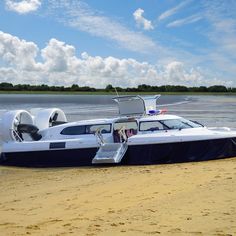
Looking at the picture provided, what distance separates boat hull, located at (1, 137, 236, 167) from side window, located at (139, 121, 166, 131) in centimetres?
73

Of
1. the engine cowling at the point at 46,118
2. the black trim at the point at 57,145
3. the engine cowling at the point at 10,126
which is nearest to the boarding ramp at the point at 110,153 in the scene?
the black trim at the point at 57,145

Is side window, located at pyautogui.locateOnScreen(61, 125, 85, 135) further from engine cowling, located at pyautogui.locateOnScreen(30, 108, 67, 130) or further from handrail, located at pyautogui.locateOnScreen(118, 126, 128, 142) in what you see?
engine cowling, located at pyautogui.locateOnScreen(30, 108, 67, 130)

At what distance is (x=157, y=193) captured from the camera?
800 centimetres

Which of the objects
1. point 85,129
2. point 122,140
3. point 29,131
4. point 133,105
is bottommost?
point 122,140

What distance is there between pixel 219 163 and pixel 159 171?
1.81 metres

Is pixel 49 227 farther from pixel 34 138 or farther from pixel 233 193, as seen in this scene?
pixel 34 138

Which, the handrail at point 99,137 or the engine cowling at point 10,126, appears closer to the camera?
the handrail at point 99,137

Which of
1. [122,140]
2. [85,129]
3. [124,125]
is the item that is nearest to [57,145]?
[85,129]

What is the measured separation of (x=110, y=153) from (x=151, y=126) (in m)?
1.59

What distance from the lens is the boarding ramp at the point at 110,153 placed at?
42.1 feet

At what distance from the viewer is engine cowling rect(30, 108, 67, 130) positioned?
51.6 ft

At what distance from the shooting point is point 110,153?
517 inches

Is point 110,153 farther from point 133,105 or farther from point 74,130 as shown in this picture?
point 133,105

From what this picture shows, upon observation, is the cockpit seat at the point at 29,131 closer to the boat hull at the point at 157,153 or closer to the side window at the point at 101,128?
the boat hull at the point at 157,153
